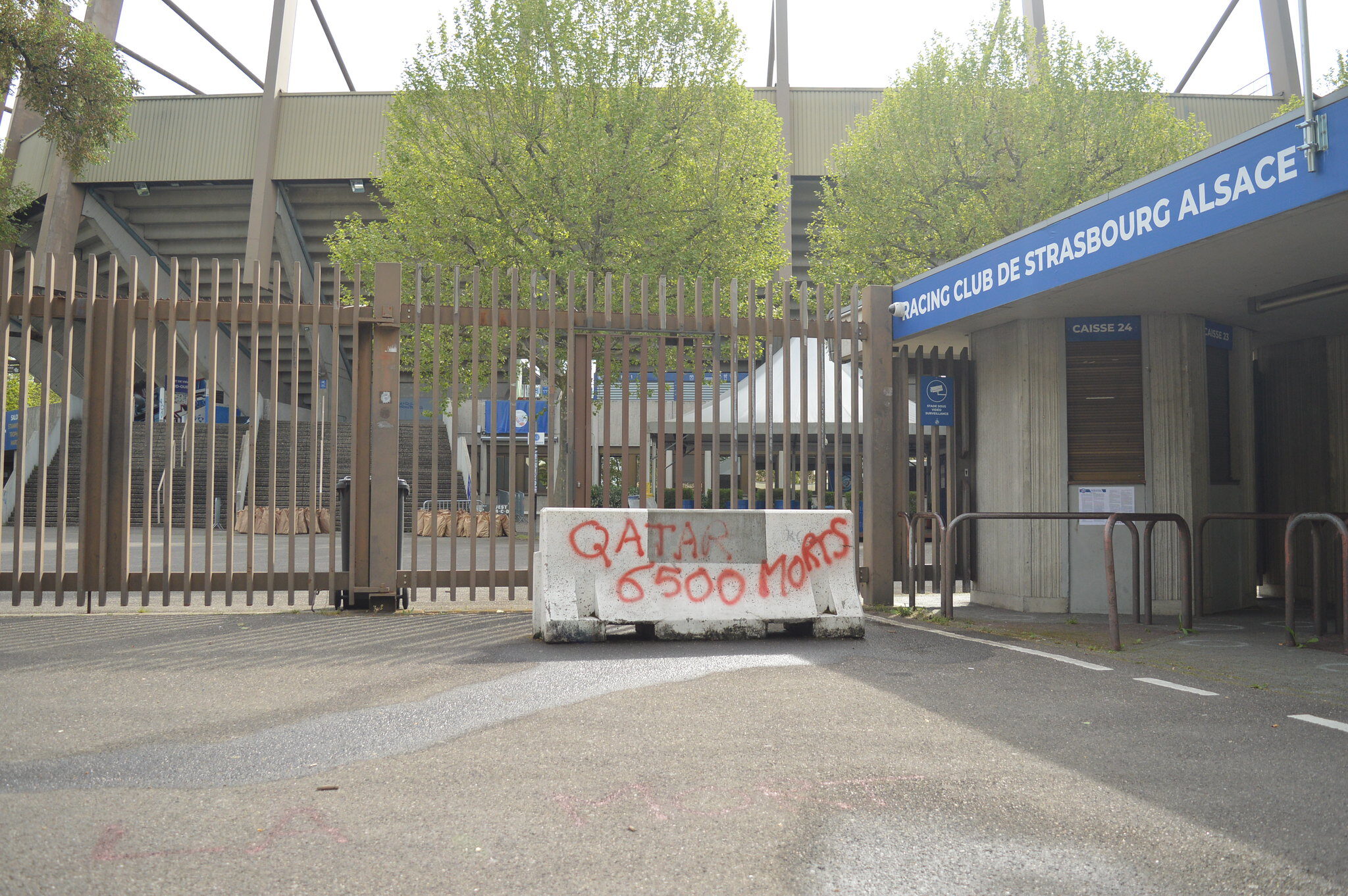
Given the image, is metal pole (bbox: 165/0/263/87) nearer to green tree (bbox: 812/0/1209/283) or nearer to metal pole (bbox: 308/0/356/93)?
metal pole (bbox: 308/0/356/93)

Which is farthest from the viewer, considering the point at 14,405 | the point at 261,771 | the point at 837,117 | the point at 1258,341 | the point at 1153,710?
the point at 14,405

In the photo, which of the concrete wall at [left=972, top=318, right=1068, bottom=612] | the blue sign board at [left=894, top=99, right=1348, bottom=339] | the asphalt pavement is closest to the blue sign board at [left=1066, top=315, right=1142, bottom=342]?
the concrete wall at [left=972, top=318, right=1068, bottom=612]

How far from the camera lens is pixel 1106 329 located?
9.23 metres

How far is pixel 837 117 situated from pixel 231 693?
27.8 m

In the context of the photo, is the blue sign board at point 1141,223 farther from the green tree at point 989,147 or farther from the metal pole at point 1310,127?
the green tree at point 989,147

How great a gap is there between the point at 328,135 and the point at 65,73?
17.6 m

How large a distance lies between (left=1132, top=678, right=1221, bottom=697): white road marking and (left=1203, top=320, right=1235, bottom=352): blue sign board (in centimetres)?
462

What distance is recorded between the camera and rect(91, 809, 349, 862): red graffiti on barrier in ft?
9.45

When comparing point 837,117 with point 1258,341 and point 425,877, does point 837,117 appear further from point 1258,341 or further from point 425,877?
point 425,877

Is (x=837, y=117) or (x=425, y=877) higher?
(x=837, y=117)

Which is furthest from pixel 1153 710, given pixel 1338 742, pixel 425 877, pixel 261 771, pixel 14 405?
pixel 14 405

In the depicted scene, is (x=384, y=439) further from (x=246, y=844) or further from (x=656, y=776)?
(x=246, y=844)

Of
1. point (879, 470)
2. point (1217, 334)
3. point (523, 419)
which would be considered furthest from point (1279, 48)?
point (879, 470)

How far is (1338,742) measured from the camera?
427cm
